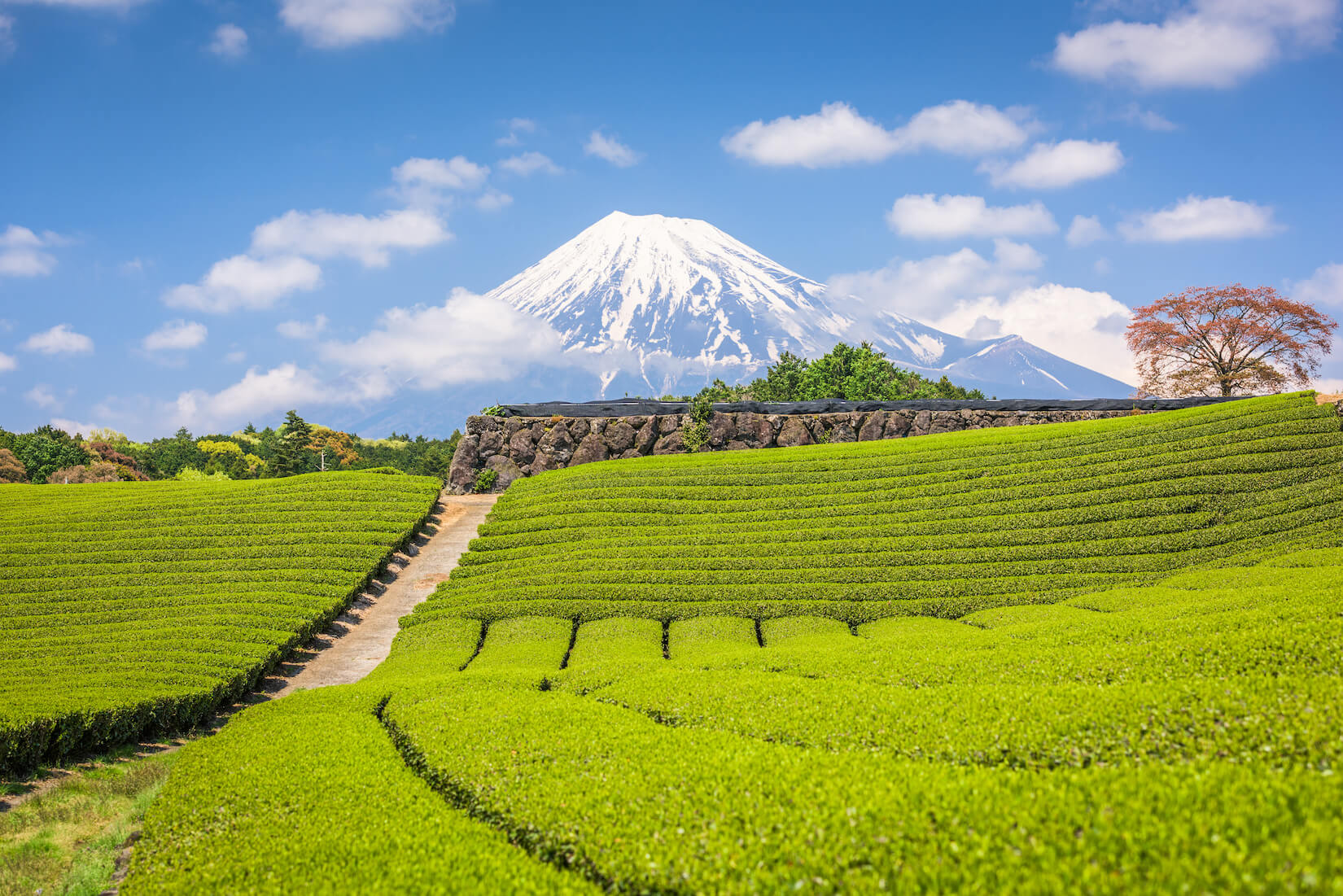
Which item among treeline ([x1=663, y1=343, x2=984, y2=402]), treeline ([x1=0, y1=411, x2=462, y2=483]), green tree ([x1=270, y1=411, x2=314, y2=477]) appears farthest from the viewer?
treeline ([x1=663, y1=343, x2=984, y2=402])

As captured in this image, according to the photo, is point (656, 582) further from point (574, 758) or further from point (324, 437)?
point (324, 437)

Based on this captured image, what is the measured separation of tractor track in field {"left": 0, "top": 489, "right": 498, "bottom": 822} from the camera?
12602 millimetres

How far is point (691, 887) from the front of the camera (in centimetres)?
503

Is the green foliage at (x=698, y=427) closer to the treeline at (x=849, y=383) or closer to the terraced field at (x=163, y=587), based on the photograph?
the terraced field at (x=163, y=587)

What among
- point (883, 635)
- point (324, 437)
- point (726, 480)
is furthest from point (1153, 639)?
point (324, 437)

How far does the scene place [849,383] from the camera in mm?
65562

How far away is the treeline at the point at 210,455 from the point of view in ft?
162

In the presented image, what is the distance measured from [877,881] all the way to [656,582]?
14.0 m

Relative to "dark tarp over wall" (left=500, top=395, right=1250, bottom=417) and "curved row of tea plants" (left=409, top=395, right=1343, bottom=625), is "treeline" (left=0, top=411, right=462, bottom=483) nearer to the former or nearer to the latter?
"dark tarp over wall" (left=500, top=395, right=1250, bottom=417)

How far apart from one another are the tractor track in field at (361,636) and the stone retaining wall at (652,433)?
18.8 ft

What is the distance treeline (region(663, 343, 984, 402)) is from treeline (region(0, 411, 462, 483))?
30303 millimetres

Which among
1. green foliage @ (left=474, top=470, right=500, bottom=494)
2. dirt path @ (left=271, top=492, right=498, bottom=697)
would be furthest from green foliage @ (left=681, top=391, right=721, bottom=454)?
dirt path @ (left=271, top=492, right=498, bottom=697)

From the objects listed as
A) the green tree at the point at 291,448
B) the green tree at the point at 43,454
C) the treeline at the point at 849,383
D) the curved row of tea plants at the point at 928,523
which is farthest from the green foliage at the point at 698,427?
the green tree at the point at 43,454

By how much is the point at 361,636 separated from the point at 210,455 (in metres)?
69.8
